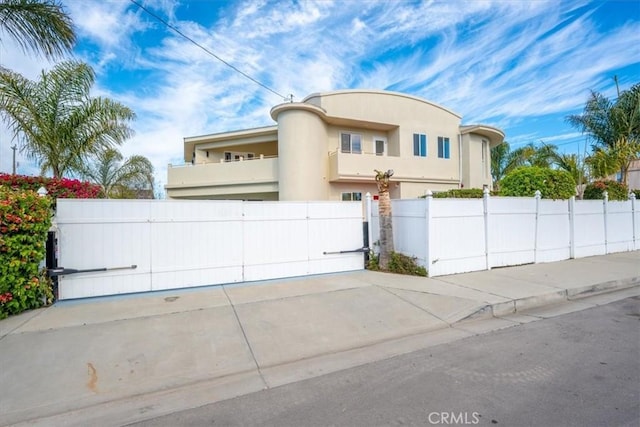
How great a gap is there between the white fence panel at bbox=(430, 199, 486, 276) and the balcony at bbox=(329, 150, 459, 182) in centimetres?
812

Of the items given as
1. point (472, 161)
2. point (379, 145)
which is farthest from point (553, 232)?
Answer: point (379, 145)

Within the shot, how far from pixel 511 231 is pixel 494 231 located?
2.41 ft

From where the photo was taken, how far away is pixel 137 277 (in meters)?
6.58

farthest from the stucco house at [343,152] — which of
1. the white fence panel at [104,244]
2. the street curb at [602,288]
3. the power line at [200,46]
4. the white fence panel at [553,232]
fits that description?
the street curb at [602,288]

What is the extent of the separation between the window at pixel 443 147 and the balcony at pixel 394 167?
467 millimetres

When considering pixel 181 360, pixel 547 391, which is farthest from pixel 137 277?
pixel 547 391

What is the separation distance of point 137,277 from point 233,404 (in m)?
4.78

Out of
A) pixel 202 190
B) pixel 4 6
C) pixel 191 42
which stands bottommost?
pixel 202 190

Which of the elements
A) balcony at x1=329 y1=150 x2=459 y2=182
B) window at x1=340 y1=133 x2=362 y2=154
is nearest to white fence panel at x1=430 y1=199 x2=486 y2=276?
balcony at x1=329 y1=150 x2=459 y2=182

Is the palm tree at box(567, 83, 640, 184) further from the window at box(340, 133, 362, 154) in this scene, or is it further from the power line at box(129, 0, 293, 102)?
the power line at box(129, 0, 293, 102)

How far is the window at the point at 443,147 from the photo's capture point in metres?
18.5

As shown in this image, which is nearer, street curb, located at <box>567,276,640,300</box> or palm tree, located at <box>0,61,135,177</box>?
street curb, located at <box>567,276,640,300</box>

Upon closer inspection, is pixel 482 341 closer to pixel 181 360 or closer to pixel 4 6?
pixel 181 360

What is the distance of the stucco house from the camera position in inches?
595
